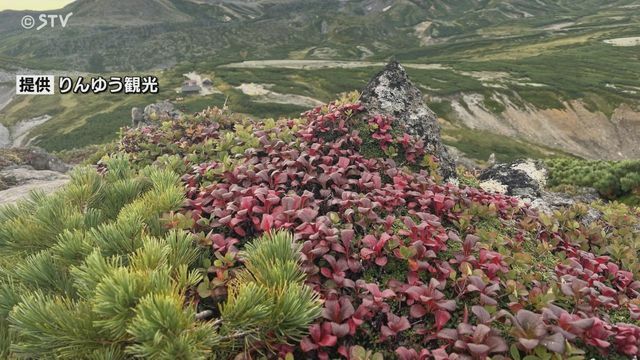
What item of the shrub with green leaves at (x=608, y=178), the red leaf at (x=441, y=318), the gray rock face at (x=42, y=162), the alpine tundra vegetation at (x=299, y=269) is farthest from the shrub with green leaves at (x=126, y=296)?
the gray rock face at (x=42, y=162)

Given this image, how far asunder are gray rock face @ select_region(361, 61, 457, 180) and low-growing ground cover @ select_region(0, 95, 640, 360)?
1474mm

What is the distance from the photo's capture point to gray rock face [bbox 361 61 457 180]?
372 inches

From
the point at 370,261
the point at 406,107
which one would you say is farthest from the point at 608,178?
the point at 370,261

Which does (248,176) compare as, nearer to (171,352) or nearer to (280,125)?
(280,125)

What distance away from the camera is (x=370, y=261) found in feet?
16.0

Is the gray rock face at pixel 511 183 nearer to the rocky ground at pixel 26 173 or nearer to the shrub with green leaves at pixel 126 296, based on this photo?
the shrub with green leaves at pixel 126 296

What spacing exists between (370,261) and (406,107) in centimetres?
576

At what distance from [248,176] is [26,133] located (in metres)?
112

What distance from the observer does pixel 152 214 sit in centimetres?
468

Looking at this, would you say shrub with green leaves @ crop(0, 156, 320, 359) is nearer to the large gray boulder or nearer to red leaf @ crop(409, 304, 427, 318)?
red leaf @ crop(409, 304, 427, 318)

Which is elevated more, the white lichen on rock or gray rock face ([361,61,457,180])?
gray rock face ([361,61,457,180])

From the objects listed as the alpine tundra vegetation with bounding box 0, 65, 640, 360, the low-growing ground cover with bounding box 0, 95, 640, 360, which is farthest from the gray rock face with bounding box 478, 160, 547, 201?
the alpine tundra vegetation with bounding box 0, 65, 640, 360

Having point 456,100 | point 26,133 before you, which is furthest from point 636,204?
point 26,133

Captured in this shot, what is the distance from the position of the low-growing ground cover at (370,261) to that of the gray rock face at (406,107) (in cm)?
147
